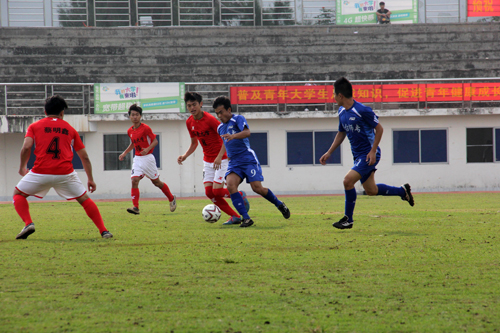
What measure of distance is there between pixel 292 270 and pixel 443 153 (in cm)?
1950

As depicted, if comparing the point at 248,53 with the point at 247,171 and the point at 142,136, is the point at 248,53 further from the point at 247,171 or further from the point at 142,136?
the point at 247,171

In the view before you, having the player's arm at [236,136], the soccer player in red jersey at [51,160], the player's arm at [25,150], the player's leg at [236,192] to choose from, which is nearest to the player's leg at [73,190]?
the soccer player in red jersey at [51,160]

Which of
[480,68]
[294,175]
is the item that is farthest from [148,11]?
[480,68]

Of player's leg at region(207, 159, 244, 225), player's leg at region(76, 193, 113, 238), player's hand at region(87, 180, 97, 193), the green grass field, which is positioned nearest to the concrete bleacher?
player's leg at region(207, 159, 244, 225)

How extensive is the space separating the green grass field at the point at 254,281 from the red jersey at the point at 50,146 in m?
0.86

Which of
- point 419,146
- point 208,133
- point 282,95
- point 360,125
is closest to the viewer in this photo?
point 360,125

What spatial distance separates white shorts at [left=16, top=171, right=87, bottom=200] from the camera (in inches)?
258

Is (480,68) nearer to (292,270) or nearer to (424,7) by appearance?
(424,7)

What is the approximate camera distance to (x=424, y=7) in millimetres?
30156

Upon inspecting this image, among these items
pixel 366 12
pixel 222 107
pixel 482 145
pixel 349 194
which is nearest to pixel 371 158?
pixel 349 194

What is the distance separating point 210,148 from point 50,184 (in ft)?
9.96

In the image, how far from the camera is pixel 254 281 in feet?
13.6

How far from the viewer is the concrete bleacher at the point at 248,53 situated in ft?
84.1

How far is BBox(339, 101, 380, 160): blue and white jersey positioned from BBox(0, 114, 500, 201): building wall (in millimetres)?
14341
